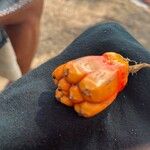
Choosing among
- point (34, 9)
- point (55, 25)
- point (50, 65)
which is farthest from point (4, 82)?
point (55, 25)

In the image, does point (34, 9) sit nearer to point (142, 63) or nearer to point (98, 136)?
point (142, 63)

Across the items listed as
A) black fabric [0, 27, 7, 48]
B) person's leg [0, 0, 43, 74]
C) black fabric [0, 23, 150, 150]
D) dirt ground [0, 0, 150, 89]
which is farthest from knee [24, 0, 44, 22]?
dirt ground [0, 0, 150, 89]

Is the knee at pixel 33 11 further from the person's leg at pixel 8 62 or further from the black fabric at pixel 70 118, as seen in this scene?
the black fabric at pixel 70 118

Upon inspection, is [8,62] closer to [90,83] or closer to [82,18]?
[90,83]

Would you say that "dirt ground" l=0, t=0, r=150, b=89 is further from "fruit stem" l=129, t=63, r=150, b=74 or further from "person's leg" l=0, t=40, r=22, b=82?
"fruit stem" l=129, t=63, r=150, b=74

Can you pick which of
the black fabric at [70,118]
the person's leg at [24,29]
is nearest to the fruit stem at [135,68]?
the black fabric at [70,118]

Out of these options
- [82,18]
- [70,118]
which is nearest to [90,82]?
[70,118]
